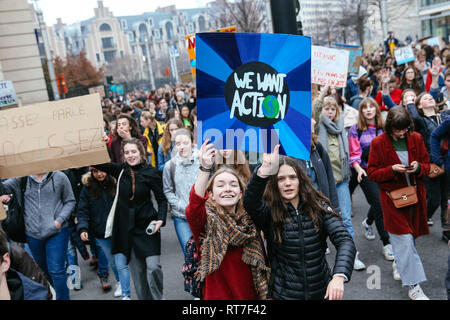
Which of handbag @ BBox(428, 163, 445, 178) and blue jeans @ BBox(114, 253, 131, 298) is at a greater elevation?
handbag @ BBox(428, 163, 445, 178)

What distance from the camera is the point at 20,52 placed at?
1477cm

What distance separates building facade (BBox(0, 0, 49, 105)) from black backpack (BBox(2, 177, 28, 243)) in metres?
11.1

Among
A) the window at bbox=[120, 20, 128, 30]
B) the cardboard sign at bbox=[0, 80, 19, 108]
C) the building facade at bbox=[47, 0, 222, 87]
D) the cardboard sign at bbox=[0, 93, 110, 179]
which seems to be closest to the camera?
the cardboard sign at bbox=[0, 93, 110, 179]

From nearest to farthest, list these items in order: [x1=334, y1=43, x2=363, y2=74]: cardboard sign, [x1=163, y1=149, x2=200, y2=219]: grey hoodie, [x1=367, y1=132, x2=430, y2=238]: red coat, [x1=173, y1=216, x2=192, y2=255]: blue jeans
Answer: [x1=367, y1=132, x2=430, y2=238]: red coat, [x1=173, y1=216, x2=192, y2=255]: blue jeans, [x1=163, y1=149, x2=200, y2=219]: grey hoodie, [x1=334, y1=43, x2=363, y2=74]: cardboard sign

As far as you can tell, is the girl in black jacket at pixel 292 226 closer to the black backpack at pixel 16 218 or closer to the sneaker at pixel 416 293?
the sneaker at pixel 416 293

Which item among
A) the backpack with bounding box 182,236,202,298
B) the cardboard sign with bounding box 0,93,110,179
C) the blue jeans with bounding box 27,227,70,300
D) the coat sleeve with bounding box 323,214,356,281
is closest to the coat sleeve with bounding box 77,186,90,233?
the blue jeans with bounding box 27,227,70,300

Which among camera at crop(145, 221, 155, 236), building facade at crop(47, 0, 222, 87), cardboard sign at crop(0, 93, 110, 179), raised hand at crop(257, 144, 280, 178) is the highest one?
building facade at crop(47, 0, 222, 87)

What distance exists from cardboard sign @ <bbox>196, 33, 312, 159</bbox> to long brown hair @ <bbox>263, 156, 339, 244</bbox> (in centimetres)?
25

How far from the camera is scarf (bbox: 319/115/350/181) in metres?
5.34

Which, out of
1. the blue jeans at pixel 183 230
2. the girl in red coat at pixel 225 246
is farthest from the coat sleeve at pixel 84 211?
the girl in red coat at pixel 225 246

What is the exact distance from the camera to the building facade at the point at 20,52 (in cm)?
1448

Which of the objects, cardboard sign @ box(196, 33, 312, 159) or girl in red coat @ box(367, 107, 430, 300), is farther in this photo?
girl in red coat @ box(367, 107, 430, 300)

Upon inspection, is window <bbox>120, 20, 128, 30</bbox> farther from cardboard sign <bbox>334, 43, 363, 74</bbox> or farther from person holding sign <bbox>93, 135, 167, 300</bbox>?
person holding sign <bbox>93, 135, 167, 300</bbox>
